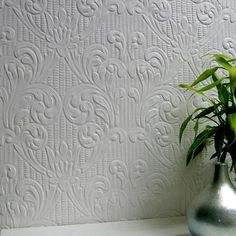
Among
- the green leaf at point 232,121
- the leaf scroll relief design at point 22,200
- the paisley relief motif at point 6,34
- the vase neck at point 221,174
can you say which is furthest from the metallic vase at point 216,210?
the paisley relief motif at point 6,34

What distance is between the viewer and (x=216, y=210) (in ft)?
2.42

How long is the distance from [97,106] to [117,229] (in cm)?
34

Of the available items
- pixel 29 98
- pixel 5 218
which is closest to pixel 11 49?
pixel 29 98

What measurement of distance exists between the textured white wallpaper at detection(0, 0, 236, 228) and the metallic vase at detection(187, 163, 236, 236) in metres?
0.20

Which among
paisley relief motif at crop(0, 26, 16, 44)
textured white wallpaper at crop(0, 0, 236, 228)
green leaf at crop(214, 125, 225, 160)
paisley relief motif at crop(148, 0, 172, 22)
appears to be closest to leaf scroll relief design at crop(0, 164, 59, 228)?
textured white wallpaper at crop(0, 0, 236, 228)

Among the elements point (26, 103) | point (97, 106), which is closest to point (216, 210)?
point (97, 106)

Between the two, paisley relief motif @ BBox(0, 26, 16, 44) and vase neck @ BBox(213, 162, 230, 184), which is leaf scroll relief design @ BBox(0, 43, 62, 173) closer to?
paisley relief motif @ BBox(0, 26, 16, 44)

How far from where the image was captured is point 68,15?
0.92 metres

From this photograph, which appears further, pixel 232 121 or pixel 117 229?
pixel 117 229

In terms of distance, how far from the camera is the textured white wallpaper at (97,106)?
896 millimetres

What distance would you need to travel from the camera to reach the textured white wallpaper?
90 centimetres

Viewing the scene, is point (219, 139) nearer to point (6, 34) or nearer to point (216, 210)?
point (216, 210)

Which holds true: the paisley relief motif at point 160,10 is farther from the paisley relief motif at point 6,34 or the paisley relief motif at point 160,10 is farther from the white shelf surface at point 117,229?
the white shelf surface at point 117,229

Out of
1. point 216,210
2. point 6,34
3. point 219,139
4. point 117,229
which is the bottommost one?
point 117,229
